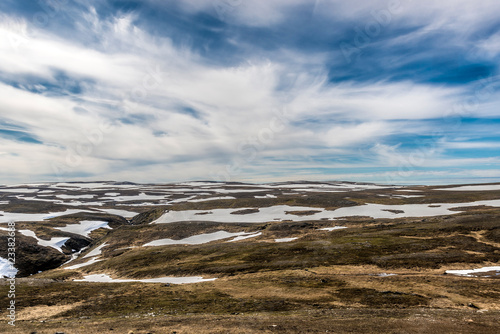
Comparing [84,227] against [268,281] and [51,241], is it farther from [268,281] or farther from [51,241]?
[268,281]

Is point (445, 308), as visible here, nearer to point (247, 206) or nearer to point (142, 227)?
point (142, 227)

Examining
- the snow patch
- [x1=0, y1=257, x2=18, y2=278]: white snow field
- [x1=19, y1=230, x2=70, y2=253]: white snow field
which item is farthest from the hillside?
the snow patch

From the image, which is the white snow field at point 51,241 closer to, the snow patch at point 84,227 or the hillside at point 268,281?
the hillside at point 268,281

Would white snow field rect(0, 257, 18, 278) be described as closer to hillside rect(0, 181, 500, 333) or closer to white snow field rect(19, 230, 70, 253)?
hillside rect(0, 181, 500, 333)

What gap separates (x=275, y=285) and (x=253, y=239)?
106ft

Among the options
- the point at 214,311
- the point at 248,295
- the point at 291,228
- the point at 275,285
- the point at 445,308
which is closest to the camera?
the point at 445,308

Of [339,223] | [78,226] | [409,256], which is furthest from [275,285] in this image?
[78,226]

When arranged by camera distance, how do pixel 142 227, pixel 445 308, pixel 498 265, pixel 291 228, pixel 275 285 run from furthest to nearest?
pixel 142 227
pixel 291 228
pixel 498 265
pixel 275 285
pixel 445 308

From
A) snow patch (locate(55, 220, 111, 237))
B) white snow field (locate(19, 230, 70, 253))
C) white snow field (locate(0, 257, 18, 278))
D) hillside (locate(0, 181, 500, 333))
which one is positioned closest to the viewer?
hillside (locate(0, 181, 500, 333))

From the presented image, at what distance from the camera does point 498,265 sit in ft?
113

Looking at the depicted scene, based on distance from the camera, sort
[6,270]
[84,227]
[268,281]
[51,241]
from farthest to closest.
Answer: [84,227], [51,241], [6,270], [268,281]

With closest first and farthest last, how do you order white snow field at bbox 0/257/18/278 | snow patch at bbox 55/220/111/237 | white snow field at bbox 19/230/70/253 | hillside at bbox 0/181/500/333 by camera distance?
1. hillside at bbox 0/181/500/333
2. white snow field at bbox 0/257/18/278
3. white snow field at bbox 19/230/70/253
4. snow patch at bbox 55/220/111/237

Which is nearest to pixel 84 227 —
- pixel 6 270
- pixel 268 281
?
pixel 6 270

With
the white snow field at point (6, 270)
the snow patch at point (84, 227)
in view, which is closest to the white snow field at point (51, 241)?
the snow patch at point (84, 227)
